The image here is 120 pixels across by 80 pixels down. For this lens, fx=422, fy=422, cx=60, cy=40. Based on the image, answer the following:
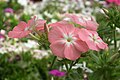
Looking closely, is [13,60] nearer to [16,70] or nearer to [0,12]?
[16,70]

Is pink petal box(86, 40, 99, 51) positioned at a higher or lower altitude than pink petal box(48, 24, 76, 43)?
lower

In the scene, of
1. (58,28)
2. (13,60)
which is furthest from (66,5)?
(58,28)

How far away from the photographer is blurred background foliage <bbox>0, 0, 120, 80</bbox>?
1641 mm

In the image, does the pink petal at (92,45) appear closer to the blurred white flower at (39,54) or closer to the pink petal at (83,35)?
the pink petal at (83,35)

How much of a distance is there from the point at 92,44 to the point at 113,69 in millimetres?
189

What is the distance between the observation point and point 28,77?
11.2 ft

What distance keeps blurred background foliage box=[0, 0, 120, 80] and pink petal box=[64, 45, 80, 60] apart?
93mm

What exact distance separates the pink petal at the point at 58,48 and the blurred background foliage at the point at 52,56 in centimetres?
9

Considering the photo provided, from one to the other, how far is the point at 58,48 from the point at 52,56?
2.12 m

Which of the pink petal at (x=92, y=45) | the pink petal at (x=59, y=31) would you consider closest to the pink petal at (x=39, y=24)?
the pink petal at (x=59, y=31)

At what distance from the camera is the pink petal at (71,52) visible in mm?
1464

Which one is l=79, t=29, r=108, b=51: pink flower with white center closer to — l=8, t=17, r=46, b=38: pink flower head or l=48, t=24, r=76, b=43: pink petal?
l=48, t=24, r=76, b=43: pink petal

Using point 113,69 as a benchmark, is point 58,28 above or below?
above

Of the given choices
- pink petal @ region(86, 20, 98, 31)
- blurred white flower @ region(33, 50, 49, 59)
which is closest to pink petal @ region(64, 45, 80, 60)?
pink petal @ region(86, 20, 98, 31)
